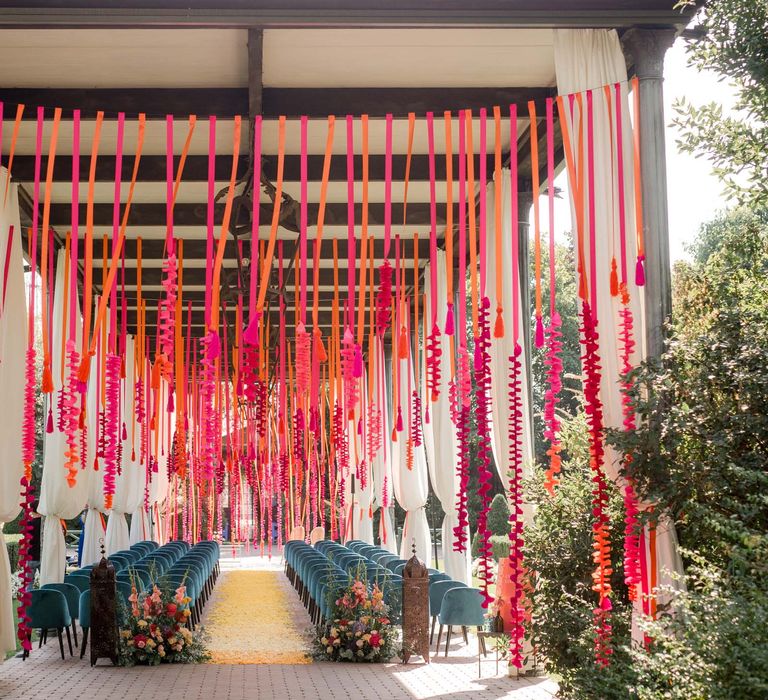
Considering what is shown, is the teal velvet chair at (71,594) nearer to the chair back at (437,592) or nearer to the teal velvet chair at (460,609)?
the chair back at (437,592)

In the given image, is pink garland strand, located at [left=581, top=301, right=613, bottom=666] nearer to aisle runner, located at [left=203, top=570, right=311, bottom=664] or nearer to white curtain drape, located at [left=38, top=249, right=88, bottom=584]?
aisle runner, located at [left=203, top=570, right=311, bottom=664]

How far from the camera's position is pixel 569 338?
30.7m

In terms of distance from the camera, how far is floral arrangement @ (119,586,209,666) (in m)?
8.70

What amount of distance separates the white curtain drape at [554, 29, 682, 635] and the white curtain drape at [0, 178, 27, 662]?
417cm

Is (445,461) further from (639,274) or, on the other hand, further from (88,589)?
(639,274)

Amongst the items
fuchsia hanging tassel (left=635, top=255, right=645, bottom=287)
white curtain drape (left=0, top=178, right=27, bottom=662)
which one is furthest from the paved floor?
fuchsia hanging tassel (left=635, top=255, right=645, bottom=287)

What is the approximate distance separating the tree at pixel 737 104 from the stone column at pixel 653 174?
263 millimetres

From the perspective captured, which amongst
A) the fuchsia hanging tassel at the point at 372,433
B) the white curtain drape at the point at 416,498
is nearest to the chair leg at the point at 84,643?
the fuchsia hanging tassel at the point at 372,433

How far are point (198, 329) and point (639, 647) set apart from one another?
1449 centimetres

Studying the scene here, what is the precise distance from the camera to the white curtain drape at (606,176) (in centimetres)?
555

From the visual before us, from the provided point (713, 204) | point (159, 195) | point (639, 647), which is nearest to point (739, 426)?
point (639, 647)

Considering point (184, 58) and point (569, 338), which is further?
point (569, 338)

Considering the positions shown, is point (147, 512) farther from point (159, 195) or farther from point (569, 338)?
point (569, 338)

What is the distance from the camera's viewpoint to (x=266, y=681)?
7.94 meters
